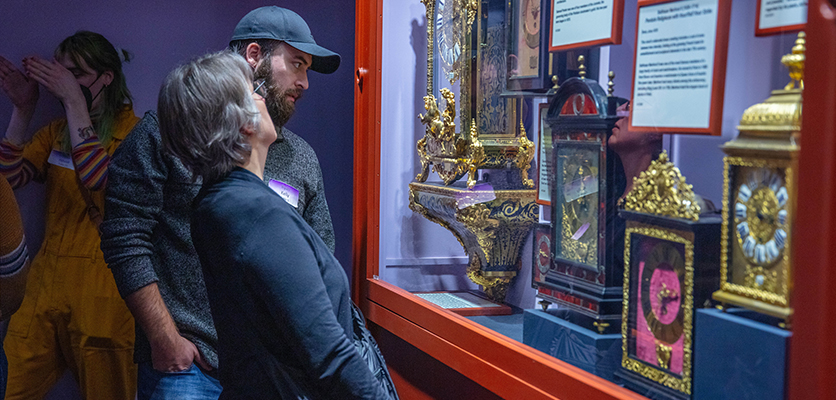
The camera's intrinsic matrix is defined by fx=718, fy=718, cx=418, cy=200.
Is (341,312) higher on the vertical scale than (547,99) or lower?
lower

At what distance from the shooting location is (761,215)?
4.20 ft

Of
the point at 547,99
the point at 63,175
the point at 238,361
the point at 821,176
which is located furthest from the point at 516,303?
the point at 63,175

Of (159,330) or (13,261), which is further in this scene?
(13,261)

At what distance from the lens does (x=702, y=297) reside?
1.45 metres

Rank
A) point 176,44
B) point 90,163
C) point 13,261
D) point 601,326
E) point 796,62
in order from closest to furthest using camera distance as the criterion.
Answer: point 796,62
point 601,326
point 13,261
point 90,163
point 176,44

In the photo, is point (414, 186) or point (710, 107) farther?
point (414, 186)

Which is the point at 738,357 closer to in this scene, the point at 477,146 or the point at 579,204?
the point at 579,204

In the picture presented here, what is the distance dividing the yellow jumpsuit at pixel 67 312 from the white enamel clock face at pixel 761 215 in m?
2.57

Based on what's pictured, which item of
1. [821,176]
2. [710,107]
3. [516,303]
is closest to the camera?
[821,176]

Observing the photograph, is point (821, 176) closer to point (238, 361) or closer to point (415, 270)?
point (238, 361)

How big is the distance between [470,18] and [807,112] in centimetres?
158

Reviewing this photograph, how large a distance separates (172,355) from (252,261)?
949mm

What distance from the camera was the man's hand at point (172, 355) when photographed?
2137 mm

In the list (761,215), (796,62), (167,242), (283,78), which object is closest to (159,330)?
(167,242)
